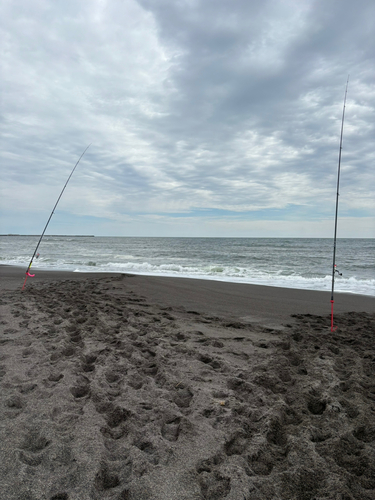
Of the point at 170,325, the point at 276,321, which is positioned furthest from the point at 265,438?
the point at 276,321

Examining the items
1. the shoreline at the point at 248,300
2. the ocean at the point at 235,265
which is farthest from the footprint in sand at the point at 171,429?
the ocean at the point at 235,265

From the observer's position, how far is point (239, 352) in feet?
13.3

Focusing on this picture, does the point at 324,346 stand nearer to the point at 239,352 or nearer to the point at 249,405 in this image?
the point at 239,352

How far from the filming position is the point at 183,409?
8.61ft

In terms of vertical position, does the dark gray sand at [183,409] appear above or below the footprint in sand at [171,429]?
above

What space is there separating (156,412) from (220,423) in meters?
0.54

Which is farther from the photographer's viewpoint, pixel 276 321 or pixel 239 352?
pixel 276 321

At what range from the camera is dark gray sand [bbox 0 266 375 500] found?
5.98 feet

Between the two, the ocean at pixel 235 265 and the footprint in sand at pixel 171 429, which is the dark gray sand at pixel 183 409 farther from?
the ocean at pixel 235 265

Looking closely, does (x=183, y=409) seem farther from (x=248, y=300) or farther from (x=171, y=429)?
(x=248, y=300)

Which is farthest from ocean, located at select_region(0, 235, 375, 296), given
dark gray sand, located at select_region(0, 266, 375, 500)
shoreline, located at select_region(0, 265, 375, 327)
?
dark gray sand, located at select_region(0, 266, 375, 500)

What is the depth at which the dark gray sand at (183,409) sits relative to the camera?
182 centimetres

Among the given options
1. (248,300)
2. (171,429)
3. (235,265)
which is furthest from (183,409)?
(235,265)

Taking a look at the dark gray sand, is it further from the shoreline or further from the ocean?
the ocean
